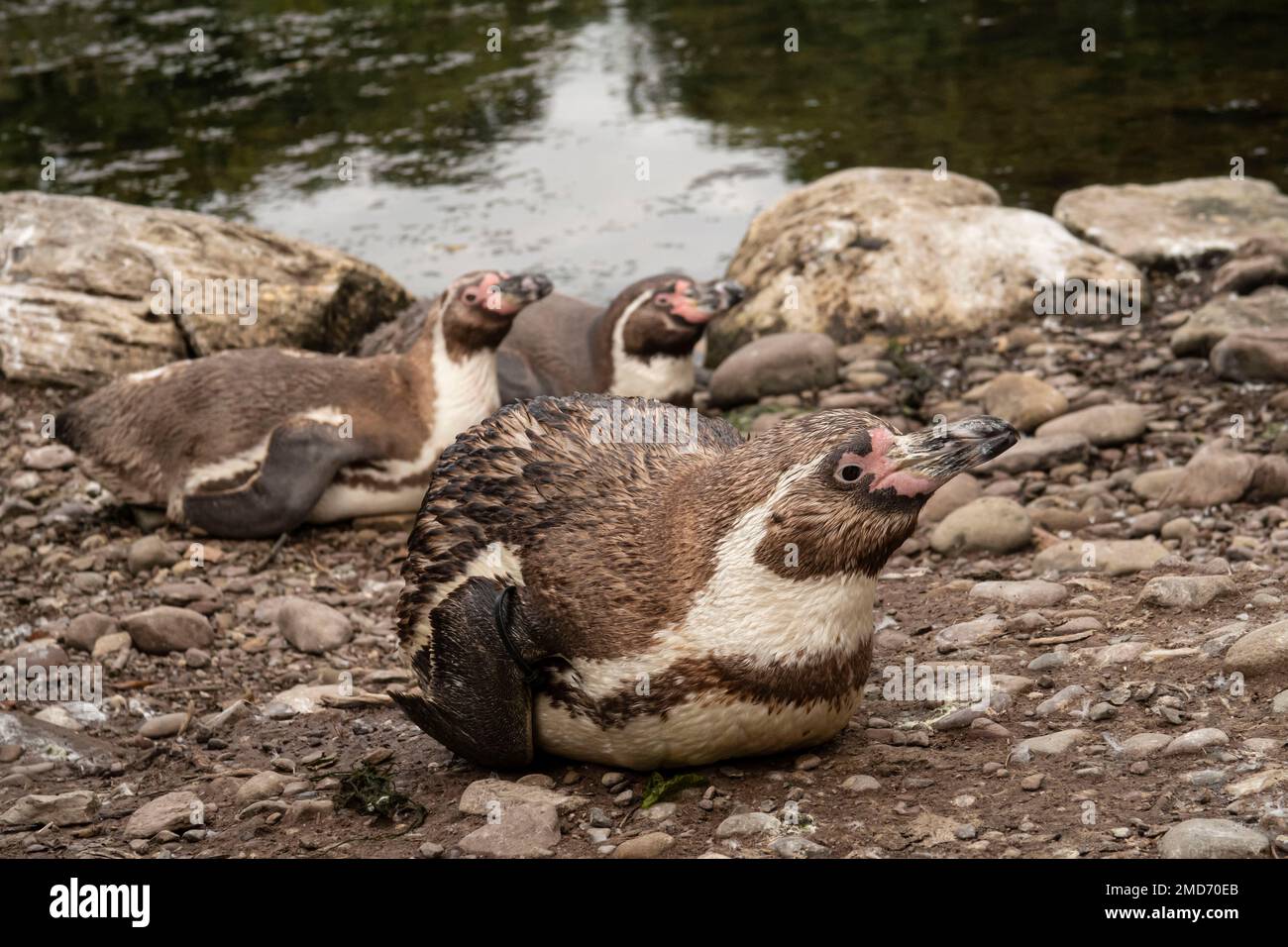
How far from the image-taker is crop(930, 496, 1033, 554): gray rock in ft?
23.9

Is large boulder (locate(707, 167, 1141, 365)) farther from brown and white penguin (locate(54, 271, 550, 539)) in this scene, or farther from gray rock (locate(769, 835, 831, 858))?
gray rock (locate(769, 835, 831, 858))

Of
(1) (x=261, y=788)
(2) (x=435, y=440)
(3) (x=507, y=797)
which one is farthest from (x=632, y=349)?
(3) (x=507, y=797)

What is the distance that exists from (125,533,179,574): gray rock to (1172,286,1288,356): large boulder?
575 cm

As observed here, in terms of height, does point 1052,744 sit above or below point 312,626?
above

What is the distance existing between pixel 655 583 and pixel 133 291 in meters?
6.73

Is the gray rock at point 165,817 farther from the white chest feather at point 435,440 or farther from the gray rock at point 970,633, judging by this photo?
the white chest feather at point 435,440

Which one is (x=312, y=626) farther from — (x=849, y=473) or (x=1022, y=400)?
(x=1022, y=400)

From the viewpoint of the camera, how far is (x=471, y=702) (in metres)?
5.04

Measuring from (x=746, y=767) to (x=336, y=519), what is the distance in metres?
4.37

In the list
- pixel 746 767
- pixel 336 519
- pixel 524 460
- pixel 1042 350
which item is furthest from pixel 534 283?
pixel 746 767

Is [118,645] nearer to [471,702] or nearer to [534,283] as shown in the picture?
[471,702]

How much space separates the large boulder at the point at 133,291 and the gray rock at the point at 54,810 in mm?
5338

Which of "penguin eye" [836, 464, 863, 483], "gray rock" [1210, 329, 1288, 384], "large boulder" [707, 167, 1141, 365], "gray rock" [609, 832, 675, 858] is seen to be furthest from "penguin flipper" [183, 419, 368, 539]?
"gray rock" [1210, 329, 1288, 384]

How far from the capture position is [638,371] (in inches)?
393
